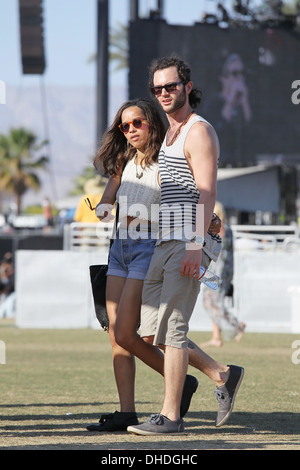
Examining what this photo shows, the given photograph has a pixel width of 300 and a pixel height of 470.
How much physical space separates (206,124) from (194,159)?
0.83 ft

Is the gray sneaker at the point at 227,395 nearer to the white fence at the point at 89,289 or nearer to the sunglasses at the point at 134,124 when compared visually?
A: the sunglasses at the point at 134,124

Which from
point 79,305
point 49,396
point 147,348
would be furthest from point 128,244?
point 79,305

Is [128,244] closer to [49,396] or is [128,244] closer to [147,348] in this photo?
[147,348]

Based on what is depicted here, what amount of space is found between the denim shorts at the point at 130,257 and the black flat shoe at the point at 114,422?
2.71ft

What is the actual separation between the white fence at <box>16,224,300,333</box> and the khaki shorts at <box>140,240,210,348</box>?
10.5m

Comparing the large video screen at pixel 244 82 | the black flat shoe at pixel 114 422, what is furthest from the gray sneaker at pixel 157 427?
the large video screen at pixel 244 82

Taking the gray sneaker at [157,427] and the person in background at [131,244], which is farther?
the person in background at [131,244]

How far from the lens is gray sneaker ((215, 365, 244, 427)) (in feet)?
20.0

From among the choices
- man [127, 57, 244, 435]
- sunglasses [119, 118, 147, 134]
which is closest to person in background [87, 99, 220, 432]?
sunglasses [119, 118, 147, 134]

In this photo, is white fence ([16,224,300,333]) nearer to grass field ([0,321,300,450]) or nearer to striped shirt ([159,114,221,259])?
grass field ([0,321,300,450])

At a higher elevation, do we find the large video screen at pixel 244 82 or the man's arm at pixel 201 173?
the large video screen at pixel 244 82

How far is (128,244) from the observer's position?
604cm

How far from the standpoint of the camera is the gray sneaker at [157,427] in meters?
5.61
